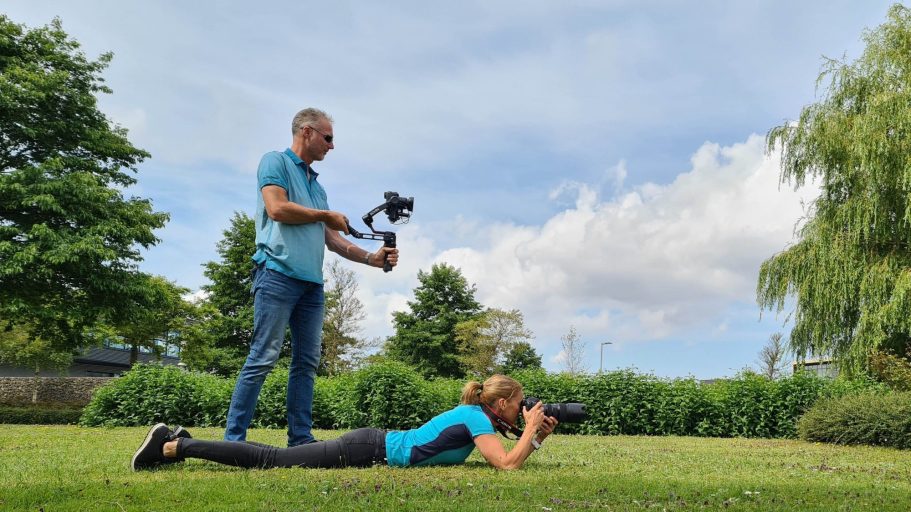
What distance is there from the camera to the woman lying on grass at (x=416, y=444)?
15.2 feet

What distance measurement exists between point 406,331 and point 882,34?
33.9 meters

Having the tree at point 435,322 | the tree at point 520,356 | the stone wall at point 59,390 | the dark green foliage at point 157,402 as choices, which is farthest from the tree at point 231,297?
the dark green foliage at point 157,402

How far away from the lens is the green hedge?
1295cm

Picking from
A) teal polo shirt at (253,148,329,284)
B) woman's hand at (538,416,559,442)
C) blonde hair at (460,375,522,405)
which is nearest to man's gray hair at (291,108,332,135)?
teal polo shirt at (253,148,329,284)

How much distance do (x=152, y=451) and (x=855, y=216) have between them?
20537mm

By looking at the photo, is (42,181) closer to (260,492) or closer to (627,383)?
(627,383)

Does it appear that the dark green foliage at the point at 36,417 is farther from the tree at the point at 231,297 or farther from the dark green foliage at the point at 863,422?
the dark green foliage at the point at 863,422

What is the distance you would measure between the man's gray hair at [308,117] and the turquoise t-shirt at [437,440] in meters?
2.35

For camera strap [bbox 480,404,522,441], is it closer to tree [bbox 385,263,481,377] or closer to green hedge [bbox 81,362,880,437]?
green hedge [bbox 81,362,880,437]

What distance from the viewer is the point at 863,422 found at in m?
10.6

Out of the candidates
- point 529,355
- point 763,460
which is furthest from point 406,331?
point 763,460

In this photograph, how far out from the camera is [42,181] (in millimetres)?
22328

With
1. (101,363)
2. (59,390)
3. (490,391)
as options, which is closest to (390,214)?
(490,391)

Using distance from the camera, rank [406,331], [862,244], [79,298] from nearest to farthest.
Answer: [862,244] < [79,298] < [406,331]
